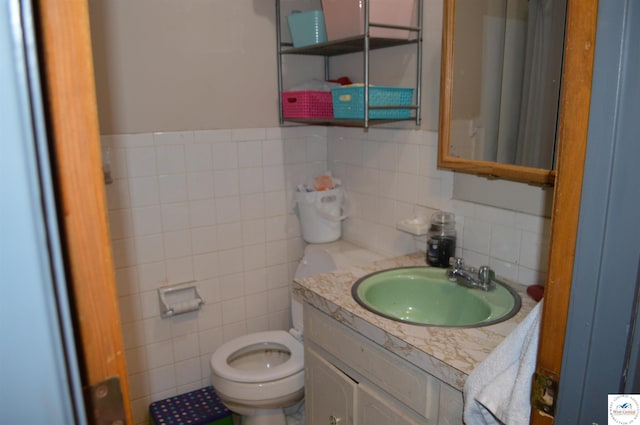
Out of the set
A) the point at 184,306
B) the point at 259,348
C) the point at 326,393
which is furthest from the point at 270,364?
the point at 326,393

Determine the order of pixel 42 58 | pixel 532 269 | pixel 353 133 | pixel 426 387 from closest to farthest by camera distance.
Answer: pixel 42 58 < pixel 426 387 < pixel 532 269 < pixel 353 133

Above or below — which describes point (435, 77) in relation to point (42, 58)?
above

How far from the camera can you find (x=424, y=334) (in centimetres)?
120

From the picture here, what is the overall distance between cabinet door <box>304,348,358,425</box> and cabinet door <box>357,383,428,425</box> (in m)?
0.04

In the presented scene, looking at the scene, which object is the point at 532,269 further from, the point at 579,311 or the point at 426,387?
the point at 579,311

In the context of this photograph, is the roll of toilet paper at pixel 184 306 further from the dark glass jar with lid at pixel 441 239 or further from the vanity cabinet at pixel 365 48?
the dark glass jar with lid at pixel 441 239

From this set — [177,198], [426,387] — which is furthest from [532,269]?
[177,198]

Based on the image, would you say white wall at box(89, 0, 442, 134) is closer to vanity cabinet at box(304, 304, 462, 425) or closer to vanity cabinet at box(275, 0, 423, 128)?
vanity cabinet at box(275, 0, 423, 128)

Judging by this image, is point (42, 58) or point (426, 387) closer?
point (42, 58)

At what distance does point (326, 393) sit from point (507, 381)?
2.72 ft

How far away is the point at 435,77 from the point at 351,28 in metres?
0.35

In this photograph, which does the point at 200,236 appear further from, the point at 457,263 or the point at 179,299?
the point at 457,263

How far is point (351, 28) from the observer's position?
1688mm

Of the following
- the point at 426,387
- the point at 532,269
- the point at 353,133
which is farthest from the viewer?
the point at 353,133
